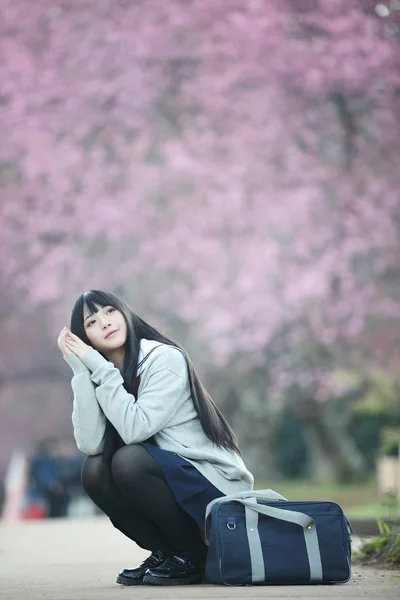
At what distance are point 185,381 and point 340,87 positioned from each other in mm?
6988

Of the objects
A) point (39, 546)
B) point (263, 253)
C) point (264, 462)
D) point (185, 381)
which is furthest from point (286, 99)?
point (264, 462)

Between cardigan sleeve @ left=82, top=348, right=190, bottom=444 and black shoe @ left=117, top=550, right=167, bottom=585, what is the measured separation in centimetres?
45

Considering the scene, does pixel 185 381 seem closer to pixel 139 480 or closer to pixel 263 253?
pixel 139 480

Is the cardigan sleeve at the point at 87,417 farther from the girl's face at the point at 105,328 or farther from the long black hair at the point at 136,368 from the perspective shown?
the girl's face at the point at 105,328

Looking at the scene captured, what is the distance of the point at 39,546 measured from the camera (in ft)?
25.5

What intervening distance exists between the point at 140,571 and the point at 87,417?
0.59 meters

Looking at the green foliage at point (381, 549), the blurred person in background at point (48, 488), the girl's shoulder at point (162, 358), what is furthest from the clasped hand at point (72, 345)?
the blurred person in background at point (48, 488)

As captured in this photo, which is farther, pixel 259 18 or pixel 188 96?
pixel 188 96

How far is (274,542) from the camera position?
165 inches

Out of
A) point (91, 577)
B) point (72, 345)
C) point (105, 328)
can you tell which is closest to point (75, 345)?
point (72, 345)

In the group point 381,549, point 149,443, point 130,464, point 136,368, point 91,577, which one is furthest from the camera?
point 381,549

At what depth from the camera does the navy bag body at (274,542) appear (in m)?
4.15

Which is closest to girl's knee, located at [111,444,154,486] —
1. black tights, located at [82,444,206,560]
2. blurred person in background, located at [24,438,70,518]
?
black tights, located at [82,444,206,560]

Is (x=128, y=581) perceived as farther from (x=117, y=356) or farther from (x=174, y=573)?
(x=117, y=356)
